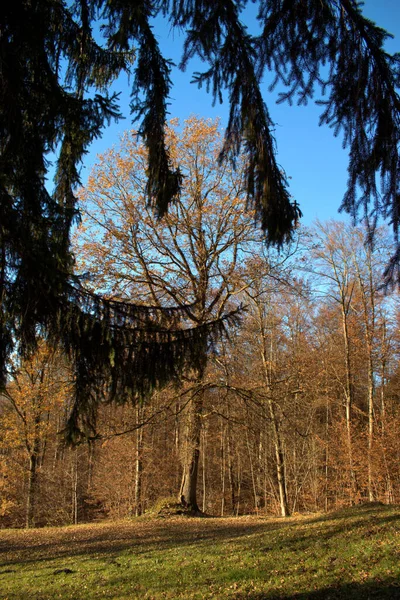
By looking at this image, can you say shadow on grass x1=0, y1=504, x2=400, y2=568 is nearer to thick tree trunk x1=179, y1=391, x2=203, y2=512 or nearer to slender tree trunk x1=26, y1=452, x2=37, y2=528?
thick tree trunk x1=179, y1=391, x2=203, y2=512

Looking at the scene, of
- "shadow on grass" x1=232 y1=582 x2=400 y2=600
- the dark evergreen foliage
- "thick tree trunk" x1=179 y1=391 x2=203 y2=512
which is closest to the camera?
the dark evergreen foliage

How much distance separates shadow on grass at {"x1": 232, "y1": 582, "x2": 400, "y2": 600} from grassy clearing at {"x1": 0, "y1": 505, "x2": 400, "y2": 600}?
0.01 m

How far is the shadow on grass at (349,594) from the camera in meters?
4.62

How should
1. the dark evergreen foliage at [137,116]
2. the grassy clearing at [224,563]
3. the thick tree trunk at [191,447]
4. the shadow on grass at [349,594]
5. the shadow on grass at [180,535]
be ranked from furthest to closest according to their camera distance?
the thick tree trunk at [191,447] < the shadow on grass at [180,535] < the grassy clearing at [224,563] < the shadow on grass at [349,594] < the dark evergreen foliage at [137,116]

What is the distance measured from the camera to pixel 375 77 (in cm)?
289

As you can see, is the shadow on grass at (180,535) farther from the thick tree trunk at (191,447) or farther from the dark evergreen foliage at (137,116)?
the dark evergreen foliage at (137,116)

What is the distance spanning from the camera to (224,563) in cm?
658

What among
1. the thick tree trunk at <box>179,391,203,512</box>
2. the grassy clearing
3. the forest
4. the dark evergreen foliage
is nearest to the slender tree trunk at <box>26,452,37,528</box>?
the forest

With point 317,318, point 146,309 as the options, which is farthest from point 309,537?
point 317,318

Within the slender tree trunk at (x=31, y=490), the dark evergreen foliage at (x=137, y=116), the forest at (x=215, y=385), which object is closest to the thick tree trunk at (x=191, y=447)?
the forest at (x=215, y=385)

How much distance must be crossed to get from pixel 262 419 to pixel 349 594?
1025 centimetres

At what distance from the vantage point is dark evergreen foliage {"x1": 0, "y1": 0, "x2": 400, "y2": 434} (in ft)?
9.77

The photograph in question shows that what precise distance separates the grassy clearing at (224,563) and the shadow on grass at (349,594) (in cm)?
1

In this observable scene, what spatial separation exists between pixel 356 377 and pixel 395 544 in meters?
16.5
